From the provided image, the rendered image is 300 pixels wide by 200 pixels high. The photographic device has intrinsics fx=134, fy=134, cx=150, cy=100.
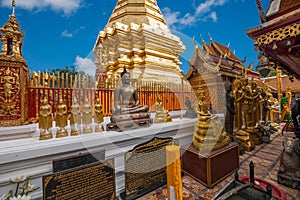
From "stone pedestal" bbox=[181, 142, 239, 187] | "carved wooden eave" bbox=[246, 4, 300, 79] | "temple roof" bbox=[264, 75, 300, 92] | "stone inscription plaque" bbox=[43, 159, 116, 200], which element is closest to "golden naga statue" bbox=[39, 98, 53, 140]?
"stone inscription plaque" bbox=[43, 159, 116, 200]

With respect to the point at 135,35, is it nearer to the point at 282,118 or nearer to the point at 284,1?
A: the point at 284,1

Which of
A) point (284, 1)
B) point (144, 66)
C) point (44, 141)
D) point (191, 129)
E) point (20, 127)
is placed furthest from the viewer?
point (144, 66)

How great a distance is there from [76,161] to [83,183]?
322mm

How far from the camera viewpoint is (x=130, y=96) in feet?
10.6

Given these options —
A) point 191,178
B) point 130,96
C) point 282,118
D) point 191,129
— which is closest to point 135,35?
point 130,96

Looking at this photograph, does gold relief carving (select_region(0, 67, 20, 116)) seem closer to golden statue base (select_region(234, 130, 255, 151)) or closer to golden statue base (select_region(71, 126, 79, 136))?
golden statue base (select_region(71, 126, 79, 136))

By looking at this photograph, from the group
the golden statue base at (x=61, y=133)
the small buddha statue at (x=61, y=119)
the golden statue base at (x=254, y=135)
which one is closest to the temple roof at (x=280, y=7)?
the golden statue base at (x=254, y=135)

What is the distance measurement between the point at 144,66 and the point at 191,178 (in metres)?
5.28

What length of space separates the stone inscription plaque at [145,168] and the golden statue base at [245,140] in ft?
9.69

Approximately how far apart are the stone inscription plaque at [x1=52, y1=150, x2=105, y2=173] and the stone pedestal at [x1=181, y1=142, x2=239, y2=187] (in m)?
1.78

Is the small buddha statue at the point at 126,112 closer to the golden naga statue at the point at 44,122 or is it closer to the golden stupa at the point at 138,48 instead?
the golden naga statue at the point at 44,122

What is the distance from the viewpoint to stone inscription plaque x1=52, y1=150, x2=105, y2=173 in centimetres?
179

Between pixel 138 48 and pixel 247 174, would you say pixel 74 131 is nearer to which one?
pixel 247 174

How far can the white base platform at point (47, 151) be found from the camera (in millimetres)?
1680
